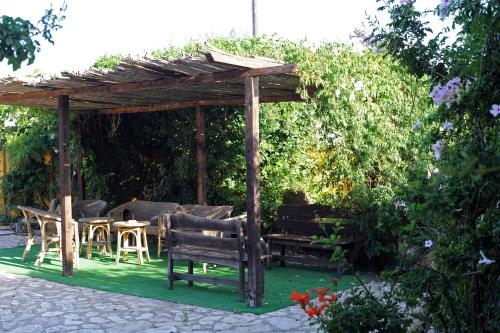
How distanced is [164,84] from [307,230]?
9.55 ft

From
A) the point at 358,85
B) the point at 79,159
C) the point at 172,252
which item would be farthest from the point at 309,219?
the point at 79,159

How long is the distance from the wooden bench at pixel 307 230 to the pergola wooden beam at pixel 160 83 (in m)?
2.31

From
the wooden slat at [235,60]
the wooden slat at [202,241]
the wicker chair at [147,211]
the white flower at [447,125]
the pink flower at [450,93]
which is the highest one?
the wooden slat at [235,60]

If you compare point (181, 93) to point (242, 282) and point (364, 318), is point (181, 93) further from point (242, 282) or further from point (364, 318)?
point (364, 318)

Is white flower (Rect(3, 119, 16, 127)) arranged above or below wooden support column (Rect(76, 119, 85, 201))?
above

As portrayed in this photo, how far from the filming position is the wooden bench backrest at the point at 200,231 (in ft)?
22.5

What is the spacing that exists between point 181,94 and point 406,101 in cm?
329

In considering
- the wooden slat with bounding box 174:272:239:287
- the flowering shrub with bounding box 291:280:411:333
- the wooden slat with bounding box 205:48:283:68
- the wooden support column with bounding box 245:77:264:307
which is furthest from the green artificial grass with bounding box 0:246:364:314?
the flowering shrub with bounding box 291:280:411:333

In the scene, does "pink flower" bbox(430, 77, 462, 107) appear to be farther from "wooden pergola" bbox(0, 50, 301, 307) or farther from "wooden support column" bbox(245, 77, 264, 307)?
"wooden support column" bbox(245, 77, 264, 307)

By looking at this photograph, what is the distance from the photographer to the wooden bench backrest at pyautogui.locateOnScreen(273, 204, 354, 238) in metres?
8.59

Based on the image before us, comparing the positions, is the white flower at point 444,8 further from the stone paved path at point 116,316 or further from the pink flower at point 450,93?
the stone paved path at point 116,316

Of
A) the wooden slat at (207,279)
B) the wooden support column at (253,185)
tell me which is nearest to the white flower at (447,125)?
the wooden support column at (253,185)

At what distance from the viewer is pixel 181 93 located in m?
9.55

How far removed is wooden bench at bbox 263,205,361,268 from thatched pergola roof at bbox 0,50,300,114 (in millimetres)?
1632
